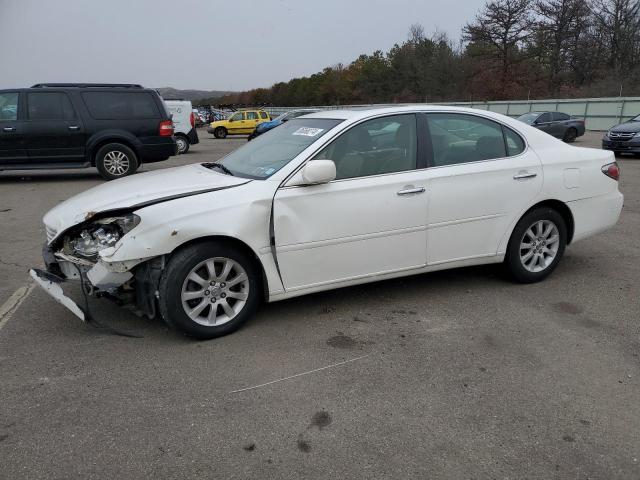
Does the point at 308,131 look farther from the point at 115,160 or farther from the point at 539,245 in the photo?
the point at 115,160

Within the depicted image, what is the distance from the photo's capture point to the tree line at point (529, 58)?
44125 mm

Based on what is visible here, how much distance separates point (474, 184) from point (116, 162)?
9.07 m

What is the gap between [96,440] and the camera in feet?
8.54

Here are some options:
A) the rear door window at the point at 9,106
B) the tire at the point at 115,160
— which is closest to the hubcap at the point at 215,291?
the tire at the point at 115,160

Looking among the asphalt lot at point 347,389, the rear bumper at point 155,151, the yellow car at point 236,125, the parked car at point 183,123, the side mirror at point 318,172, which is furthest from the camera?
the yellow car at point 236,125

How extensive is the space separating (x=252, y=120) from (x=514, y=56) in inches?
1272

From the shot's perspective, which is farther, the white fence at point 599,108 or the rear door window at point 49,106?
the white fence at point 599,108

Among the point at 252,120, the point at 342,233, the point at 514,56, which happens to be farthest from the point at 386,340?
the point at 514,56

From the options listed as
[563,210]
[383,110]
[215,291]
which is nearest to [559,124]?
[563,210]

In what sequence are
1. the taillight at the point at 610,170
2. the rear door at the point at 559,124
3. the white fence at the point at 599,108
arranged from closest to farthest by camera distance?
1. the taillight at the point at 610,170
2. the rear door at the point at 559,124
3. the white fence at the point at 599,108

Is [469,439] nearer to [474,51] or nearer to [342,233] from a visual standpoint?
[342,233]

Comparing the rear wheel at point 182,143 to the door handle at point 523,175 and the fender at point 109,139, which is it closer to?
the fender at point 109,139

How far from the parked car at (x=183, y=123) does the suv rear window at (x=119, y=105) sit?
8268 mm

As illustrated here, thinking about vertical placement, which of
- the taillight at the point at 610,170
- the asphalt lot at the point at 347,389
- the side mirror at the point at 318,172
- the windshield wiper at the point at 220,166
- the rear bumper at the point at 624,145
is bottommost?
the asphalt lot at the point at 347,389
